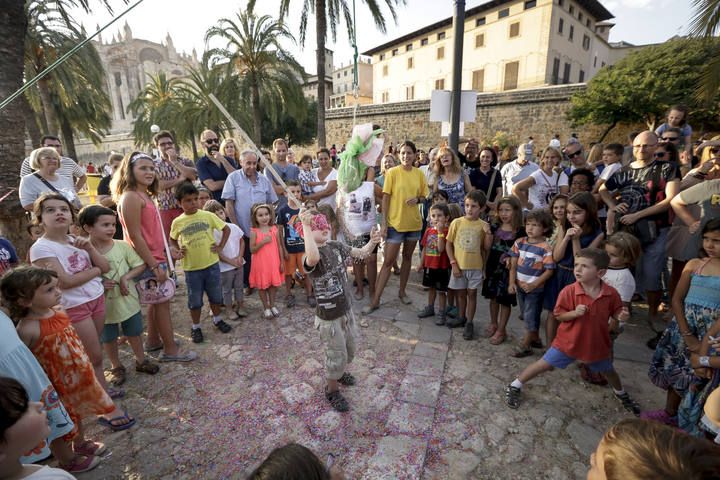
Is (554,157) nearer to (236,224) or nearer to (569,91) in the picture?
(236,224)

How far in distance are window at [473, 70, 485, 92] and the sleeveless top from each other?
34.9 m

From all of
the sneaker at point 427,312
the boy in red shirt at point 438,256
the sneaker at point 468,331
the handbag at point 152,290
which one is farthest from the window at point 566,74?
the handbag at point 152,290

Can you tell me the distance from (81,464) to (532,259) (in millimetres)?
4011

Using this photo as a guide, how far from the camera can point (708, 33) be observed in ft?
16.9

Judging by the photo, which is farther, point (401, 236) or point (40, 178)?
point (401, 236)

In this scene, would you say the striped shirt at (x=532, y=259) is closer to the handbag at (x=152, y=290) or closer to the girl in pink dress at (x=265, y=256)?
the girl in pink dress at (x=265, y=256)

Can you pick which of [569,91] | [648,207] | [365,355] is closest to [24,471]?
[365,355]

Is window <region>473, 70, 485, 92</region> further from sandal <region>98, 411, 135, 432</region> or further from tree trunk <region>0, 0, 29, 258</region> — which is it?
sandal <region>98, 411, 135, 432</region>

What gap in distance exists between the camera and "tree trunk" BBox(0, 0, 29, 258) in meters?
4.89

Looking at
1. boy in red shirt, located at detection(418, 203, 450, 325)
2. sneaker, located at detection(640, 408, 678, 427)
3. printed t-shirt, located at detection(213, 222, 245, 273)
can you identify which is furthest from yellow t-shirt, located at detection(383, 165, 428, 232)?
sneaker, located at detection(640, 408, 678, 427)

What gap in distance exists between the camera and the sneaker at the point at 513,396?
112 inches

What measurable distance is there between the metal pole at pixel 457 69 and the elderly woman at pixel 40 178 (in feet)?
17.3

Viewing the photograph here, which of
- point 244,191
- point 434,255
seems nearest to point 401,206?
point 434,255

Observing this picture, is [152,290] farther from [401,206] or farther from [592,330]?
[592,330]
